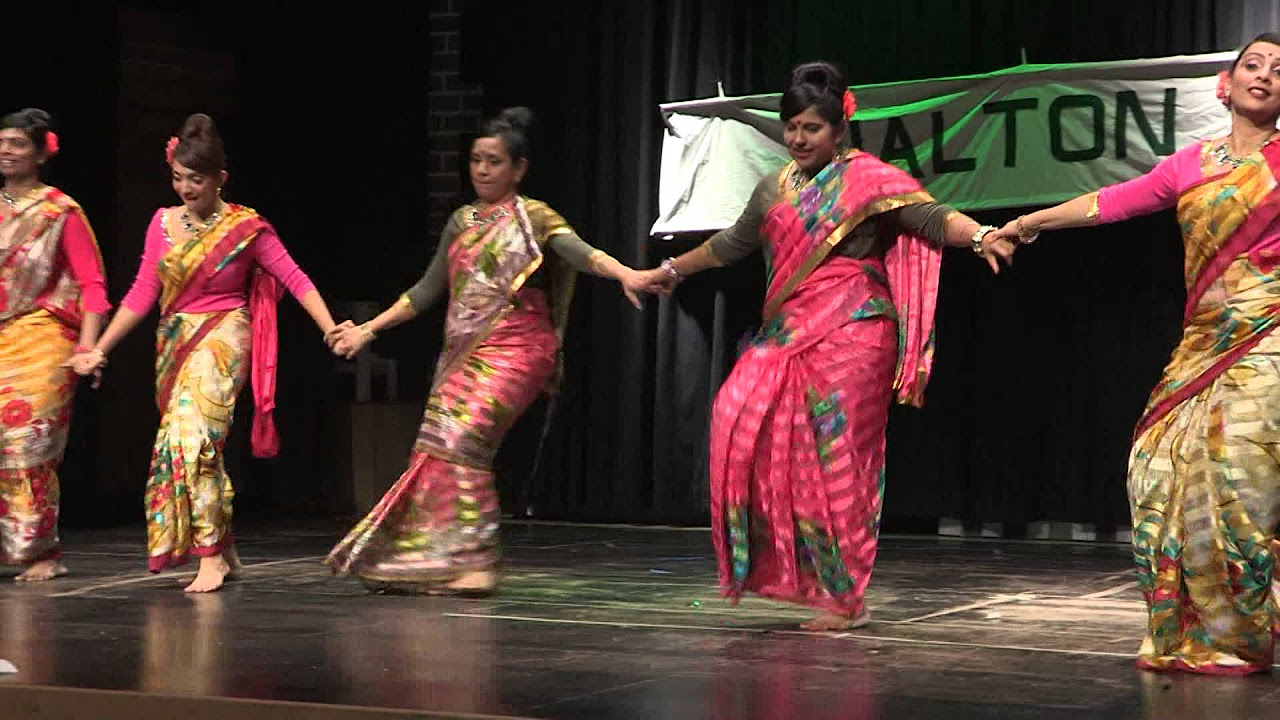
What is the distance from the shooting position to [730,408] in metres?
4.89

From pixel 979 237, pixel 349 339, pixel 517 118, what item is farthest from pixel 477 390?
pixel 979 237

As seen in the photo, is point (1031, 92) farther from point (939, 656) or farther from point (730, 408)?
point (939, 656)

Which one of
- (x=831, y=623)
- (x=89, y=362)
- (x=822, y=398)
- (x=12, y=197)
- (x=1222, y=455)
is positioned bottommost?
(x=831, y=623)

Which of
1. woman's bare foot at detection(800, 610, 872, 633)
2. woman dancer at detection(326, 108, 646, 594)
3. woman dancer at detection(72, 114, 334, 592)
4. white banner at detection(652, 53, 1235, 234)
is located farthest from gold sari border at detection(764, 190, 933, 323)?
white banner at detection(652, 53, 1235, 234)

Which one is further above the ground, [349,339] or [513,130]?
[513,130]

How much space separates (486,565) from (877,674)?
6.08 feet

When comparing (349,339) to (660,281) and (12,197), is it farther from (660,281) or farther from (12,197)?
(12,197)

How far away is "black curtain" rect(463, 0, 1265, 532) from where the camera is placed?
7.48m

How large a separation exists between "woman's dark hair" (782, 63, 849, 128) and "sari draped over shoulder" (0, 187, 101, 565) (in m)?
2.46

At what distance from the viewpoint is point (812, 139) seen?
489cm

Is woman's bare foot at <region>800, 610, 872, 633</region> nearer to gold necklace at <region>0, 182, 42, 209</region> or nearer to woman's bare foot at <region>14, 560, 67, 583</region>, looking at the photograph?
woman's bare foot at <region>14, 560, 67, 583</region>

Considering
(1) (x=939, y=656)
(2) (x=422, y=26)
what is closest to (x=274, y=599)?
(1) (x=939, y=656)

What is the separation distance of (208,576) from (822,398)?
2.01 m

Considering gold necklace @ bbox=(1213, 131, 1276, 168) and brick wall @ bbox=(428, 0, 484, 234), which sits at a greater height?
brick wall @ bbox=(428, 0, 484, 234)
